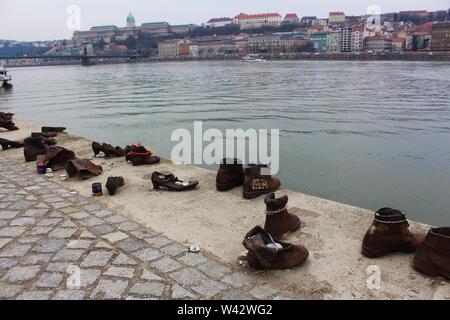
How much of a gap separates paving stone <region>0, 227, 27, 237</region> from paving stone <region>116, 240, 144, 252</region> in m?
1.18

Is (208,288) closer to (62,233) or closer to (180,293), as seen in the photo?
(180,293)

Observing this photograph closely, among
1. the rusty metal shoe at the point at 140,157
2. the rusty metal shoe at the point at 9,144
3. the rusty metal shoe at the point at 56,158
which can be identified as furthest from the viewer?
the rusty metal shoe at the point at 9,144

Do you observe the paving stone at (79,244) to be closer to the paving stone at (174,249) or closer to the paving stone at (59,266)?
the paving stone at (59,266)

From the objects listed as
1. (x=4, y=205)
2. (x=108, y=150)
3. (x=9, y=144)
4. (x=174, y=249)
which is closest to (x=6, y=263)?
(x=174, y=249)

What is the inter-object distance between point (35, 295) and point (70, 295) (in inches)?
10.8

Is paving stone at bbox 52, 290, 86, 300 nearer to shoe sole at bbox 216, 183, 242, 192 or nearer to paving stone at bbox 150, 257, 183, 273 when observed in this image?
paving stone at bbox 150, 257, 183, 273

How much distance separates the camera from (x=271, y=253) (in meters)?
3.53

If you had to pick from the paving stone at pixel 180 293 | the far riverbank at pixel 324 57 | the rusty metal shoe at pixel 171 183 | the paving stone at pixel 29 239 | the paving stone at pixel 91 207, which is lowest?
the paving stone at pixel 180 293

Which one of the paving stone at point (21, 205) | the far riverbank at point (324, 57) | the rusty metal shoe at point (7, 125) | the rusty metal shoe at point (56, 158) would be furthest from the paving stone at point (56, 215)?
the far riverbank at point (324, 57)

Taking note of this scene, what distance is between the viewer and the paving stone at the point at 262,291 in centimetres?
323

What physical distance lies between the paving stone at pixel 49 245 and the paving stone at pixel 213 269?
1.47 m

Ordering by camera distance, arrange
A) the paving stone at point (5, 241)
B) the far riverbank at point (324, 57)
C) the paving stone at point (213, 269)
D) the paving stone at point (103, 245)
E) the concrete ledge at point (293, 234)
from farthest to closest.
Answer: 1. the far riverbank at point (324, 57)
2. the paving stone at point (5, 241)
3. the paving stone at point (103, 245)
4. the paving stone at point (213, 269)
5. the concrete ledge at point (293, 234)

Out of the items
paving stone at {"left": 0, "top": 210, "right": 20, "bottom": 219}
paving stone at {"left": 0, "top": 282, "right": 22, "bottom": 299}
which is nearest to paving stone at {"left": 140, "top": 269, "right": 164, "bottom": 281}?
paving stone at {"left": 0, "top": 282, "right": 22, "bottom": 299}

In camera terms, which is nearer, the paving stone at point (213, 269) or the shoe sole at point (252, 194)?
the paving stone at point (213, 269)
